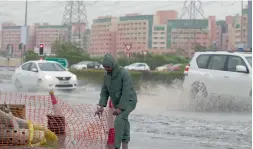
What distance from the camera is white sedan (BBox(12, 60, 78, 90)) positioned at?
2358 cm

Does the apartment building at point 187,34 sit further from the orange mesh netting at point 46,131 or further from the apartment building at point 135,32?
the orange mesh netting at point 46,131

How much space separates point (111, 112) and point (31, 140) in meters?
1.23

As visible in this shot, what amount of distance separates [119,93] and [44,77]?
1637 cm

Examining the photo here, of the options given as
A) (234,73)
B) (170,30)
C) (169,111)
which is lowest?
(169,111)

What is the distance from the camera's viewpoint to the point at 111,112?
8.32m

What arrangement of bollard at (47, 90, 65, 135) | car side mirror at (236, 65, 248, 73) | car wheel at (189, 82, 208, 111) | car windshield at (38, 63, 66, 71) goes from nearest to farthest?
bollard at (47, 90, 65, 135)
car side mirror at (236, 65, 248, 73)
car wheel at (189, 82, 208, 111)
car windshield at (38, 63, 66, 71)

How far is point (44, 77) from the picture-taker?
23594 mm

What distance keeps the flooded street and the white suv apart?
69cm

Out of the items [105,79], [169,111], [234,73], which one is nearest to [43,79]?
[169,111]

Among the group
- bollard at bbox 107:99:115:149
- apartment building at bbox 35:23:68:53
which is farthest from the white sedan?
apartment building at bbox 35:23:68:53

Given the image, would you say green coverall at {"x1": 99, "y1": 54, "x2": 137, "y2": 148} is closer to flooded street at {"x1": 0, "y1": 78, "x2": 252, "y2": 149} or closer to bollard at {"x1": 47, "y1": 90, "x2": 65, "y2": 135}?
flooded street at {"x1": 0, "y1": 78, "x2": 252, "y2": 149}

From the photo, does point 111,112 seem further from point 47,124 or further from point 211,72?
point 211,72

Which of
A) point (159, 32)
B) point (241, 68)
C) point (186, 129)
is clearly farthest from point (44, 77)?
point (159, 32)

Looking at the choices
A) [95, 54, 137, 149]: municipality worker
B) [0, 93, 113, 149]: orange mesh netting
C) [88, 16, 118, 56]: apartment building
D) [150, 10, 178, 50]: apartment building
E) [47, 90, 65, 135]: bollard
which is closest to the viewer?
[95, 54, 137, 149]: municipality worker
